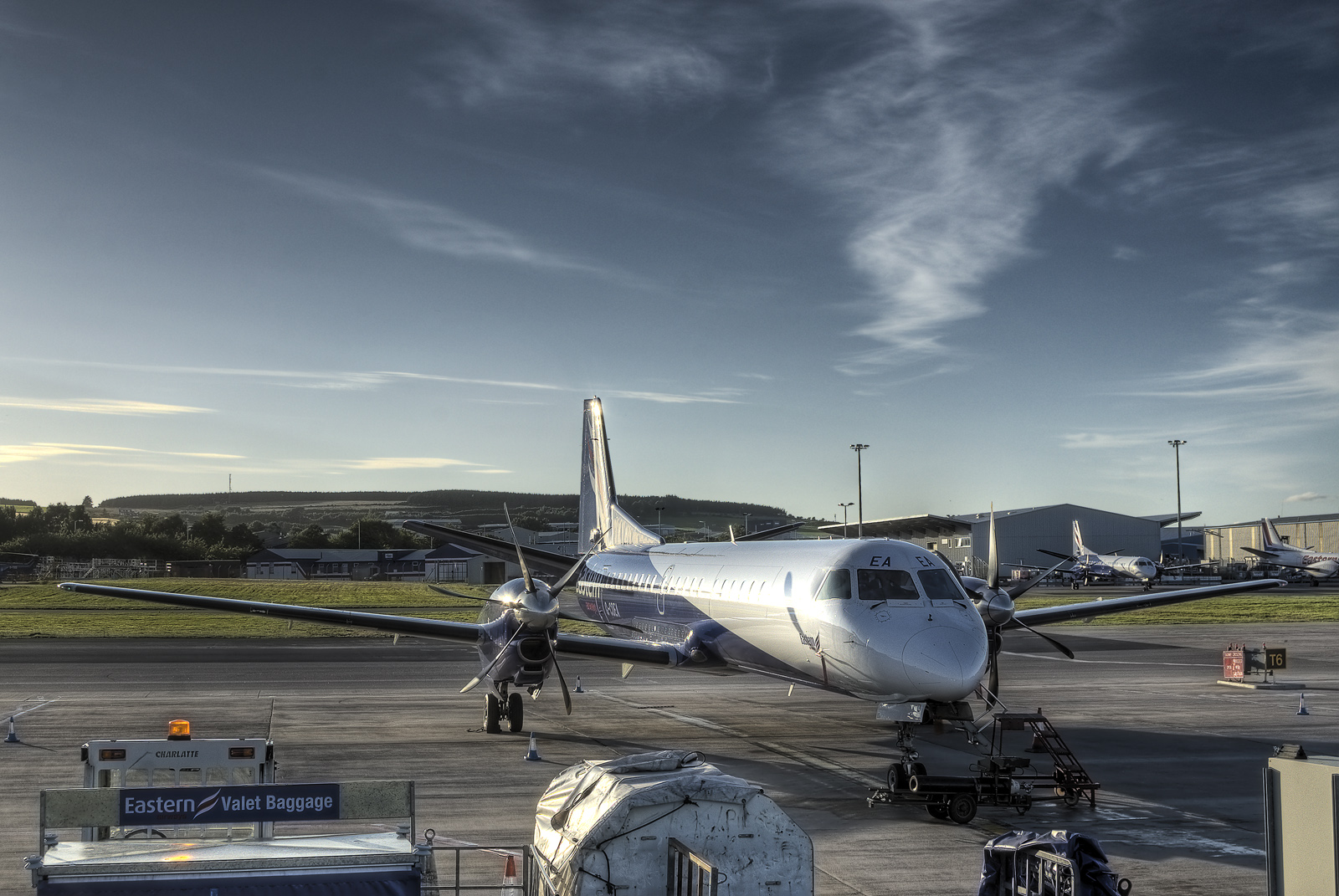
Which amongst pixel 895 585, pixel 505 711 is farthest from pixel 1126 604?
pixel 505 711

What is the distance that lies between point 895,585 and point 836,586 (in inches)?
32.7

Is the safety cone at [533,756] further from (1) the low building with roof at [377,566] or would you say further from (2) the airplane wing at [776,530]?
(1) the low building with roof at [377,566]

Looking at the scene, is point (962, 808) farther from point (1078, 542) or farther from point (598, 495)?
point (1078, 542)

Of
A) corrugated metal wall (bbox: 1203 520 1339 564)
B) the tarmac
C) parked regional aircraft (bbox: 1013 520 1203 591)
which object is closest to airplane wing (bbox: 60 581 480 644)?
the tarmac

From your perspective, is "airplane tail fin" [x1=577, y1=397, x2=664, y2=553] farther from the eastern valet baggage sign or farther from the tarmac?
the eastern valet baggage sign

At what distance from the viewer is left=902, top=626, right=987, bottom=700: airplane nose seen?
12945 mm

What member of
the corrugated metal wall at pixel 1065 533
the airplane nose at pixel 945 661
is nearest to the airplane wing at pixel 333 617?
the airplane nose at pixel 945 661

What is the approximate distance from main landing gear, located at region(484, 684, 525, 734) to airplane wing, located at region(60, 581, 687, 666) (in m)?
1.16

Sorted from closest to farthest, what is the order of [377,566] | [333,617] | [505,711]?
[333,617] → [505,711] → [377,566]

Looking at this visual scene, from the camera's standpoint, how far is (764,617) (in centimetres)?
1655

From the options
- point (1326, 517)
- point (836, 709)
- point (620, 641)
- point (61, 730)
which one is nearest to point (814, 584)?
point (620, 641)

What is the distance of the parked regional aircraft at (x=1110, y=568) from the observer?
7831 cm

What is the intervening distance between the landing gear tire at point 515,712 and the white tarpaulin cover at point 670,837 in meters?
12.4

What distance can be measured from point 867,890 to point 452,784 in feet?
21.9
